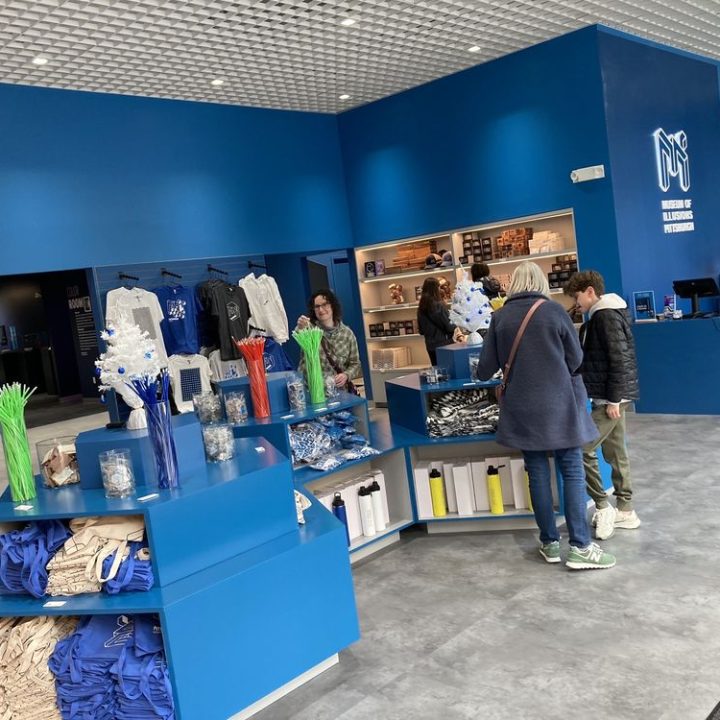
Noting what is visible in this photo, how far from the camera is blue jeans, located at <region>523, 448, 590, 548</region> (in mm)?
4230

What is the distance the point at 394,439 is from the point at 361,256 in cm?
561

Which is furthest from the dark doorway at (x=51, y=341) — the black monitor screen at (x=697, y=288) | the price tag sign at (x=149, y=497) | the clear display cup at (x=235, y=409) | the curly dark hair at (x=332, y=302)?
the price tag sign at (x=149, y=497)

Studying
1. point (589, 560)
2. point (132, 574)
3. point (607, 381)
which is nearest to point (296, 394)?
point (607, 381)

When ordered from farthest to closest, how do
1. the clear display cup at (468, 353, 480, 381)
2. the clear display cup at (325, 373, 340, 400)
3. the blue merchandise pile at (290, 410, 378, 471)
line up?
1. the clear display cup at (468, 353, 480, 381)
2. the clear display cup at (325, 373, 340, 400)
3. the blue merchandise pile at (290, 410, 378, 471)

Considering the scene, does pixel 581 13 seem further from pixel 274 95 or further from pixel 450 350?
pixel 450 350

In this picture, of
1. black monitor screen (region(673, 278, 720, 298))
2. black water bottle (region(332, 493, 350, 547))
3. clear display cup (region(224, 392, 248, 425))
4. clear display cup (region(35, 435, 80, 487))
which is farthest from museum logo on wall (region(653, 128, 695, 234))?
clear display cup (region(35, 435, 80, 487))

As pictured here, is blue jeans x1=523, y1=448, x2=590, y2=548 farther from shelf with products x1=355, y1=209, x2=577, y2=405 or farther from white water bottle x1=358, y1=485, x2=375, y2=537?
shelf with products x1=355, y1=209, x2=577, y2=405

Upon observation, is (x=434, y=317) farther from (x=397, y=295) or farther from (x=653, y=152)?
(x=653, y=152)

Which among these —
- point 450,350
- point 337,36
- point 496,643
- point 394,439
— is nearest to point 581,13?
point 337,36

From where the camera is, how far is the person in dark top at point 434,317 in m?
7.54

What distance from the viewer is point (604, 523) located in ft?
15.2

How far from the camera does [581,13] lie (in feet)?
24.4

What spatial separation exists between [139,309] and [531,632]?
5484 millimetres

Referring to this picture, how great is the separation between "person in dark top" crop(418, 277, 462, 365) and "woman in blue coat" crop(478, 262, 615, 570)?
3.25 m
